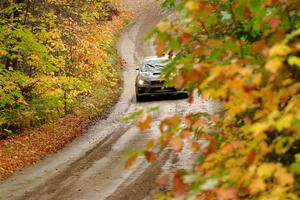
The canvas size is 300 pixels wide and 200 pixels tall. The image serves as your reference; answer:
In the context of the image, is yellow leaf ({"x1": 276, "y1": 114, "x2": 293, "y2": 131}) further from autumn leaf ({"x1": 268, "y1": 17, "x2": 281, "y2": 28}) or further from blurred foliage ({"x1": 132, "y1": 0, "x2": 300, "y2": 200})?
autumn leaf ({"x1": 268, "y1": 17, "x2": 281, "y2": 28})

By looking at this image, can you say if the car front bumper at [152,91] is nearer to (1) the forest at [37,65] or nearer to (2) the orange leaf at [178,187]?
(1) the forest at [37,65]

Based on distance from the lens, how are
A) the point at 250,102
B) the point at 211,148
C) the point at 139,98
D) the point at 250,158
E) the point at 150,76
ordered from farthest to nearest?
the point at 139,98 → the point at 150,76 → the point at 211,148 → the point at 250,158 → the point at 250,102

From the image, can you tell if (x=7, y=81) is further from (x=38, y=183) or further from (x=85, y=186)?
(x=85, y=186)

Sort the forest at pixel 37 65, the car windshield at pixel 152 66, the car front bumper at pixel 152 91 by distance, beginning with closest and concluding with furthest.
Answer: the forest at pixel 37 65
the car front bumper at pixel 152 91
the car windshield at pixel 152 66

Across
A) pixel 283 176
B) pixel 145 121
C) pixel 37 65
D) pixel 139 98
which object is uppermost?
pixel 37 65

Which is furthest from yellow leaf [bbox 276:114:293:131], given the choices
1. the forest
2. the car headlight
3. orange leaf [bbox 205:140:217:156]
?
the car headlight

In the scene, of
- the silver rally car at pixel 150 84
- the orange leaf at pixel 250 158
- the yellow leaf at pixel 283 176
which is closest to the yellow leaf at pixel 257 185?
the yellow leaf at pixel 283 176

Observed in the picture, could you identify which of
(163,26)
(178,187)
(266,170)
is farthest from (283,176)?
(163,26)

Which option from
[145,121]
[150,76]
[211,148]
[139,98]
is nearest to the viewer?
[145,121]

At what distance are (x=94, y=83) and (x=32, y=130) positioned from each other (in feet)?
27.1

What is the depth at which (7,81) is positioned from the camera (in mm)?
13617

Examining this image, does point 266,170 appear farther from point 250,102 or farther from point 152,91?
point 152,91

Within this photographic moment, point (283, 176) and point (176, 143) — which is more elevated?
point (176, 143)

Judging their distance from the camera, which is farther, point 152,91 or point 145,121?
point 152,91
